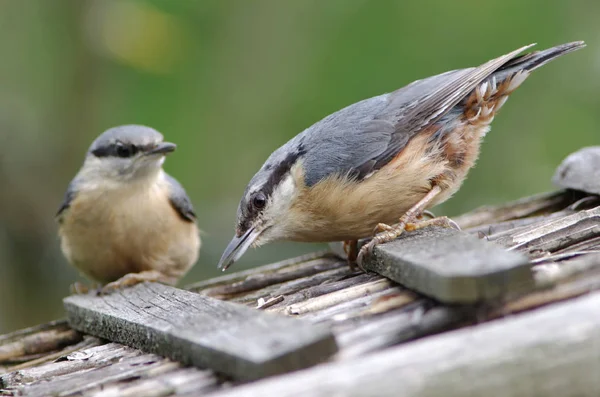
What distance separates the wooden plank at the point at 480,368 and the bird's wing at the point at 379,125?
5.73 ft

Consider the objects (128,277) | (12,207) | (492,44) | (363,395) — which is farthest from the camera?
(12,207)

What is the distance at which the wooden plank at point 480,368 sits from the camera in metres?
1.89

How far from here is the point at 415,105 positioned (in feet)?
12.9

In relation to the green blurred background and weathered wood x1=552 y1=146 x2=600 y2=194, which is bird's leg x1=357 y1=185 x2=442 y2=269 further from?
the green blurred background

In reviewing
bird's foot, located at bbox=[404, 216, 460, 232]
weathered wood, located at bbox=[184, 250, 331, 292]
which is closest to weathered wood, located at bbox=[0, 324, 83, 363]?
weathered wood, located at bbox=[184, 250, 331, 292]

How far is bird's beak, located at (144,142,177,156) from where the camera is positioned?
4694 mm

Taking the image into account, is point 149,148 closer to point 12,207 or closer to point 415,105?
point 415,105

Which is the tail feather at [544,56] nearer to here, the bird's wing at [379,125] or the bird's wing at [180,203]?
the bird's wing at [379,125]

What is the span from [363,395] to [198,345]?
2.24 feet

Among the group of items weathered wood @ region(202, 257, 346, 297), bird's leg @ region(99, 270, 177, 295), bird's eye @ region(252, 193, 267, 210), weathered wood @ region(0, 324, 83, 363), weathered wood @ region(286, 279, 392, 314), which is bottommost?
weathered wood @ region(0, 324, 83, 363)

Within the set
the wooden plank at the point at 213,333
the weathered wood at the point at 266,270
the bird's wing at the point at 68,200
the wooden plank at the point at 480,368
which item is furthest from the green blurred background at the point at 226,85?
the wooden plank at the point at 480,368

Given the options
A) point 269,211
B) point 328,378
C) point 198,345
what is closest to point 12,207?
point 269,211

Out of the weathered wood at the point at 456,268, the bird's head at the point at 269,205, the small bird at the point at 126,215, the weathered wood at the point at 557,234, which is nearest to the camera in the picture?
the weathered wood at the point at 456,268

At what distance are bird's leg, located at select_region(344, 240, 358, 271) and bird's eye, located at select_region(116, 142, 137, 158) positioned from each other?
167 centimetres
